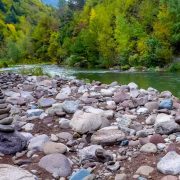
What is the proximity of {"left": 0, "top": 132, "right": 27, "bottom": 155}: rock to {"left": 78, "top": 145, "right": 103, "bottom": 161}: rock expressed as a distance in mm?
859

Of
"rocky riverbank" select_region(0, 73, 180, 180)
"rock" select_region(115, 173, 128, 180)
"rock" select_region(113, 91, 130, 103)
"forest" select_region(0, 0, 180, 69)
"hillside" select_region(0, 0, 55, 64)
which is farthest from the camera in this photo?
"hillside" select_region(0, 0, 55, 64)

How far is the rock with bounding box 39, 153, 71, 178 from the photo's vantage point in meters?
4.63

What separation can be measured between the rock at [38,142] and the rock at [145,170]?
1522 mm

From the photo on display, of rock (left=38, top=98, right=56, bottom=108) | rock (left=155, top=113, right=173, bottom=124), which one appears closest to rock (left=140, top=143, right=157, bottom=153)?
rock (left=155, top=113, right=173, bottom=124)

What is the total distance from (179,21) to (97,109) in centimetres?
3800

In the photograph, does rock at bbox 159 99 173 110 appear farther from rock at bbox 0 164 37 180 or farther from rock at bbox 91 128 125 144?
rock at bbox 0 164 37 180

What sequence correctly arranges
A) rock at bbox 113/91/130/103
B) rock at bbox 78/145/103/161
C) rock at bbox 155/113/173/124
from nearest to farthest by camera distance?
rock at bbox 78/145/103/161, rock at bbox 155/113/173/124, rock at bbox 113/91/130/103

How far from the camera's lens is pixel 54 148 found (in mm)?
5250

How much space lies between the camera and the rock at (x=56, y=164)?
15.2ft

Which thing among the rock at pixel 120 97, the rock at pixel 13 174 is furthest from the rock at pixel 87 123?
the rock at pixel 120 97

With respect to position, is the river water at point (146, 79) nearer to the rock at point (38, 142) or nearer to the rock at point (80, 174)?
the rock at point (38, 142)

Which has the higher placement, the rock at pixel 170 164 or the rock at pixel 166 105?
the rock at pixel 166 105

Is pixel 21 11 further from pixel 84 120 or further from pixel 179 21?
pixel 84 120

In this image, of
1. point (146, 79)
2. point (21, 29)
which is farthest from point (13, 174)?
point (21, 29)
